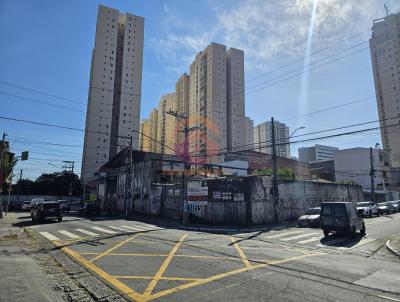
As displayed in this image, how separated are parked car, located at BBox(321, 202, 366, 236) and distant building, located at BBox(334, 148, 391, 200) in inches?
2017

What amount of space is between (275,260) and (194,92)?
43.5 m

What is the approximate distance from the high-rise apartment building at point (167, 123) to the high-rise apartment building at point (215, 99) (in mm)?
3092

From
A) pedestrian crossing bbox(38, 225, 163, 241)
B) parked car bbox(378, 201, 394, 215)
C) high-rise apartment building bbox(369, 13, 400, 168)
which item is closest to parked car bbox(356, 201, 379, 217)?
parked car bbox(378, 201, 394, 215)

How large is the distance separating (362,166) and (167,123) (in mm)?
46660

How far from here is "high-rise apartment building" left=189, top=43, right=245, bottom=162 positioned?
51025 mm

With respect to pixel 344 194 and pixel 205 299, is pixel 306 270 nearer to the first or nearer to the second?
pixel 205 299

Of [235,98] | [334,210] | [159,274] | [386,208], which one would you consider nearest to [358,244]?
[334,210]

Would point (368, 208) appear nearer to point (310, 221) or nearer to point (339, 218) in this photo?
point (310, 221)

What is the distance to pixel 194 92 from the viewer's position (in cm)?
5138

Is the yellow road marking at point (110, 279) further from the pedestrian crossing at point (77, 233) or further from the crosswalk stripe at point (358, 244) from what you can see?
the crosswalk stripe at point (358, 244)

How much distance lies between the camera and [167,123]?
50.0m

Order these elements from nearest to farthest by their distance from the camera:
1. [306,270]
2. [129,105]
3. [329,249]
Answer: [306,270]
[329,249]
[129,105]

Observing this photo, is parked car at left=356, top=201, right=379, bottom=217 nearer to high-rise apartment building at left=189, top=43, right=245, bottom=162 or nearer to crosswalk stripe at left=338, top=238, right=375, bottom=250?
crosswalk stripe at left=338, top=238, right=375, bottom=250

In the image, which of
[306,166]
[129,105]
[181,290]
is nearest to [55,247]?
[181,290]
